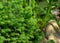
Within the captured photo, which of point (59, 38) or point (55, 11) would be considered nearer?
point (59, 38)

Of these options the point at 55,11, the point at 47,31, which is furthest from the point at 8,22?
the point at 55,11

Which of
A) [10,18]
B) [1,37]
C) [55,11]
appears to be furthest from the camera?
[55,11]

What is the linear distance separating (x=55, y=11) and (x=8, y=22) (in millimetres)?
1617

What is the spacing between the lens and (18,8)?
304 centimetres

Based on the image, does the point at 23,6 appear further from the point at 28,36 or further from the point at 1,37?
the point at 1,37

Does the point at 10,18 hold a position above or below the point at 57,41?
above

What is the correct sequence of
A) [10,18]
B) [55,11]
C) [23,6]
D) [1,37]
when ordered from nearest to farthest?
[1,37] → [10,18] → [23,6] → [55,11]

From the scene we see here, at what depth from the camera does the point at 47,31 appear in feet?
9.96

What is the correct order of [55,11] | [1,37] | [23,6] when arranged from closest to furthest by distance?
[1,37]
[23,6]
[55,11]

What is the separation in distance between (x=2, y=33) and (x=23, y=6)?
75cm

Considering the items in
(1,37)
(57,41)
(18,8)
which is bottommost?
(57,41)

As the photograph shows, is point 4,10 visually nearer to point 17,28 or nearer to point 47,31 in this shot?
point 17,28

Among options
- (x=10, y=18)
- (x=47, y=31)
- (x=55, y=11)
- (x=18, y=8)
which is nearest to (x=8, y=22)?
(x=10, y=18)

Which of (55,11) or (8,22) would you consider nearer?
(8,22)
